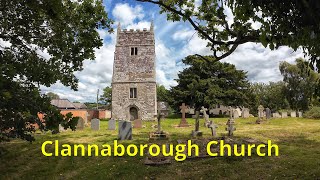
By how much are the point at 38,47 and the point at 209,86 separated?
31.7 m

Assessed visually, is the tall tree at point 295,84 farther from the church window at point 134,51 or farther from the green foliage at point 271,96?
the church window at point 134,51

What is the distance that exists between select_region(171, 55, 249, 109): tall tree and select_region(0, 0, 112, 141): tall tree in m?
29.0

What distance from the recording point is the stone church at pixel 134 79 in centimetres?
3284

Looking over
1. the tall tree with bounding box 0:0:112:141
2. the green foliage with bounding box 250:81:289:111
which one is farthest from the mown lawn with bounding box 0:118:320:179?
the green foliage with bounding box 250:81:289:111

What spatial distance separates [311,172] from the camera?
6.62m

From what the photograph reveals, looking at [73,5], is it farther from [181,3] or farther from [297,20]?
[297,20]

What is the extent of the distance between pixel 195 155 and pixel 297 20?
5.66 metres

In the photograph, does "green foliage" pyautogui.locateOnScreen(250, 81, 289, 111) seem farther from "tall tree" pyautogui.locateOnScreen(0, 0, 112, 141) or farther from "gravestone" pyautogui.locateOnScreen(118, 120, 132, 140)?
"tall tree" pyautogui.locateOnScreen(0, 0, 112, 141)

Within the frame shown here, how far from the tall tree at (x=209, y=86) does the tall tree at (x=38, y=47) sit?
2899 cm

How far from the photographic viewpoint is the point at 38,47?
767cm

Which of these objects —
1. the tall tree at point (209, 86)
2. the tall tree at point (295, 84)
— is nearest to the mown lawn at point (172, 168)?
the tall tree at point (209, 86)

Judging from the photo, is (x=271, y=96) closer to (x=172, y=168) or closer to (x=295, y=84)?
(x=295, y=84)

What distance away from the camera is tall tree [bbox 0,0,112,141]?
18.2 feet

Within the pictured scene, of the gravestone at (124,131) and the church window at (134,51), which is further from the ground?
the church window at (134,51)
